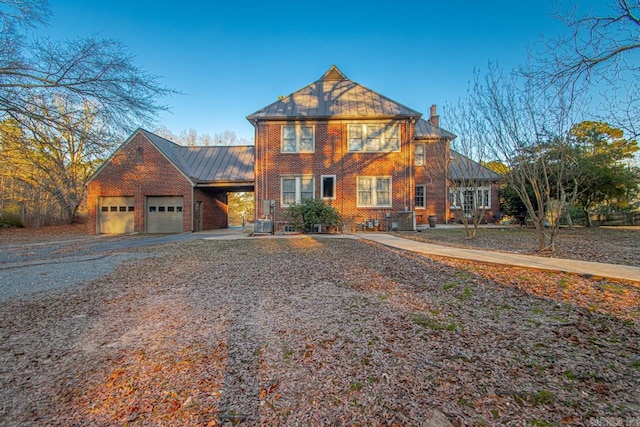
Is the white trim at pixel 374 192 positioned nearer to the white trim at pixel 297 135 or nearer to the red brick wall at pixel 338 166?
the red brick wall at pixel 338 166

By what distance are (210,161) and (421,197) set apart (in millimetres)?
13257

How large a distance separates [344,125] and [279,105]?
3.41 meters

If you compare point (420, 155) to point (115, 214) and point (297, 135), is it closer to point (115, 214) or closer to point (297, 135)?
point (297, 135)

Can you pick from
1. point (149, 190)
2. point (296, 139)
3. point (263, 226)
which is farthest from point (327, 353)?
point (149, 190)

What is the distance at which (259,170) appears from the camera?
49.6 feet

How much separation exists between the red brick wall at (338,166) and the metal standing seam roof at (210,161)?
110 inches

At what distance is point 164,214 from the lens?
17.3 metres

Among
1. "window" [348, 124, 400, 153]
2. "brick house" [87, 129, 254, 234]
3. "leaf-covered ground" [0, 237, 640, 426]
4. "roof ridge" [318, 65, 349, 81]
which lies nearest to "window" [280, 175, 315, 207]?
"window" [348, 124, 400, 153]

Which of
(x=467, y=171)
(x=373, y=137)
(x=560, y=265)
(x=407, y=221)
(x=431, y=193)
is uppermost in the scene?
(x=373, y=137)

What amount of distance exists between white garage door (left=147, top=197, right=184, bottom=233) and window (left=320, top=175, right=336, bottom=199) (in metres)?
8.23

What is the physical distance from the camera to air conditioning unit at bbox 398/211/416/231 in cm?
1441

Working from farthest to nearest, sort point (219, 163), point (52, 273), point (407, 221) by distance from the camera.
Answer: point (219, 163) → point (407, 221) → point (52, 273)

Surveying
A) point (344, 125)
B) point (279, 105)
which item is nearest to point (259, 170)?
point (279, 105)

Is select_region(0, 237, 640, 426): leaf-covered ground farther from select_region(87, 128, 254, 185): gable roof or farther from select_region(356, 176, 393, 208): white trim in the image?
select_region(87, 128, 254, 185): gable roof
